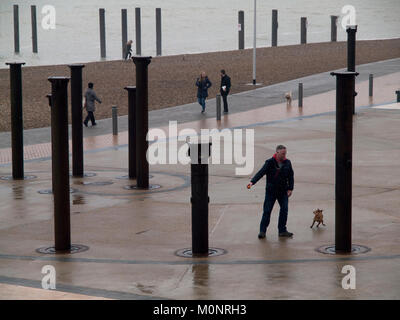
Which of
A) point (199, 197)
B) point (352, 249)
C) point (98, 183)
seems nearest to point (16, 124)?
point (98, 183)

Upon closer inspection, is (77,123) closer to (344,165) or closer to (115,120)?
(115,120)

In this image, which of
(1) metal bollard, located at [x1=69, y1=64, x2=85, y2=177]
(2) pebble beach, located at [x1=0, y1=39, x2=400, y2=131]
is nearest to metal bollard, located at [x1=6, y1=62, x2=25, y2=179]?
(1) metal bollard, located at [x1=69, y1=64, x2=85, y2=177]

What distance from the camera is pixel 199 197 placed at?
13.0 metres

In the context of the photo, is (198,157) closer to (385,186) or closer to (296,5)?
(385,186)

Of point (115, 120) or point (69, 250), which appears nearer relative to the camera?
point (69, 250)

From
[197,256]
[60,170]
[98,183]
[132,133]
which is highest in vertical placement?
[132,133]

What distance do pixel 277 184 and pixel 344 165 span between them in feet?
4.11

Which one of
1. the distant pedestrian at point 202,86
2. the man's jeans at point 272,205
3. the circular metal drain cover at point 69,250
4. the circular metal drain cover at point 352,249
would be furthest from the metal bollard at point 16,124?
the distant pedestrian at point 202,86

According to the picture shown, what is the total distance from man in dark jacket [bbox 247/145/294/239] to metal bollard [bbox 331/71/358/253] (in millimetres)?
1014

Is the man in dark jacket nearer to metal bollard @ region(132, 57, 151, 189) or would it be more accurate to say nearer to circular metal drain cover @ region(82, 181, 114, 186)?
metal bollard @ region(132, 57, 151, 189)

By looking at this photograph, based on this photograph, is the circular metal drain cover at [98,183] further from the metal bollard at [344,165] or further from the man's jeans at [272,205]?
the metal bollard at [344,165]

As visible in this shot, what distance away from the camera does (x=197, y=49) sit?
250 feet
